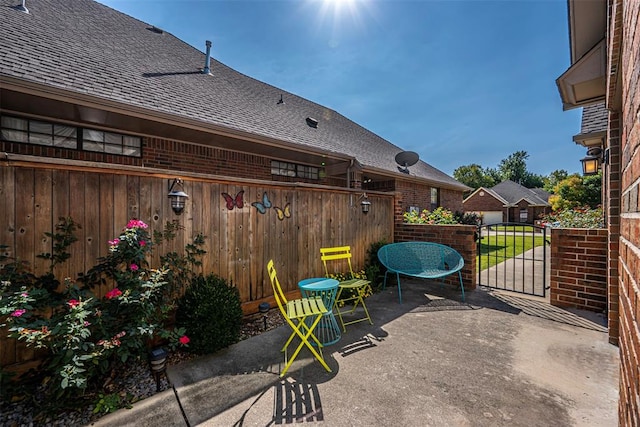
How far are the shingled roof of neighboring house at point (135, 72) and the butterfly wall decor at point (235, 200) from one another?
202 centimetres

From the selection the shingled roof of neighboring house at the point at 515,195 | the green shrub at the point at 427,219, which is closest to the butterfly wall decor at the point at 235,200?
the green shrub at the point at 427,219

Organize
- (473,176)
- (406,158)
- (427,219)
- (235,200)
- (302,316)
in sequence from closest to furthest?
(302,316)
(235,200)
(427,219)
(406,158)
(473,176)

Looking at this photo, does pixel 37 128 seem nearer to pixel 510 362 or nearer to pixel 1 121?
pixel 1 121

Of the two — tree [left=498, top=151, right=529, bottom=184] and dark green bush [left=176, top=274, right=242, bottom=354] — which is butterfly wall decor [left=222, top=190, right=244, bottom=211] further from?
tree [left=498, top=151, right=529, bottom=184]

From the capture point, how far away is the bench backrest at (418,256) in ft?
16.5

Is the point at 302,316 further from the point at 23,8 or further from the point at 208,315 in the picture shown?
the point at 23,8

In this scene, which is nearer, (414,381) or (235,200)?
(414,381)

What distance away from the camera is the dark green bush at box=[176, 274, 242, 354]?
2914mm

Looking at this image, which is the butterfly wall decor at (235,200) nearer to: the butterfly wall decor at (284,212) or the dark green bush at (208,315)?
the butterfly wall decor at (284,212)

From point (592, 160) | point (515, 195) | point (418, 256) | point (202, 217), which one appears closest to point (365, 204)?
point (418, 256)

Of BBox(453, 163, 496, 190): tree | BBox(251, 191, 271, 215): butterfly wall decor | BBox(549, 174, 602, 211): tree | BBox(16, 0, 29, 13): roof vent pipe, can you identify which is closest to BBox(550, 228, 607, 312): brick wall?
BBox(251, 191, 271, 215): butterfly wall decor

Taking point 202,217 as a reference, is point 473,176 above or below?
above

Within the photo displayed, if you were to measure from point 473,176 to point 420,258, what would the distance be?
184 feet

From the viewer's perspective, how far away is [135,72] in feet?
17.2
